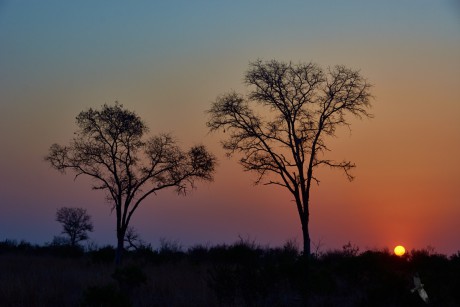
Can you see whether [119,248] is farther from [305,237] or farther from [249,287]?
[249,287]

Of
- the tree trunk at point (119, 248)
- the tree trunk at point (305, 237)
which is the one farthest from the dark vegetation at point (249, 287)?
the tree trunk at point (119, 248)

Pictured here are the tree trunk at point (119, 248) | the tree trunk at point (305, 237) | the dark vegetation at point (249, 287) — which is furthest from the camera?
the tree trunk at point (119, 248)

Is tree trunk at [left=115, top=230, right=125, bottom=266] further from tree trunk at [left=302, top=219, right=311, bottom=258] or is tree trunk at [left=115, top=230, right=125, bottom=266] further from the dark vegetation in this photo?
the dark vegetation

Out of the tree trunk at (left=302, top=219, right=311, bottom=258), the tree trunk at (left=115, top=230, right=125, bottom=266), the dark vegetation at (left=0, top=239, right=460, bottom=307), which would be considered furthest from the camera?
the tree trunk at (left=115, top=230, right=125, bottom=266)

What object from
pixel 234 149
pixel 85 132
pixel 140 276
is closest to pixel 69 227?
pixel 85 132

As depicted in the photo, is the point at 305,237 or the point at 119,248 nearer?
the point at 305,237

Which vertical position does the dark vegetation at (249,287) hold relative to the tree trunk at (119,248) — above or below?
below

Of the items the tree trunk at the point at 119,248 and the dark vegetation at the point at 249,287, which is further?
the tree trunk at the point at 119,248

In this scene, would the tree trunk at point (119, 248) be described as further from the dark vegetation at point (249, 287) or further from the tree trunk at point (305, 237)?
the dark vegetation at point (249, 287)

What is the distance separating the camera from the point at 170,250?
41062mm

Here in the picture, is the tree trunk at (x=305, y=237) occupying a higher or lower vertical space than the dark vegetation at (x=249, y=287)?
higher

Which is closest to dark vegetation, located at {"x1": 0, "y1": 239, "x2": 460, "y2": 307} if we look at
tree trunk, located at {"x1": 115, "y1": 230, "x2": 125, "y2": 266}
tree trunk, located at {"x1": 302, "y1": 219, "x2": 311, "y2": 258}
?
tree trunk, located at {"x1": 302, "y1": 219, "x2": 311, "y2": 258}

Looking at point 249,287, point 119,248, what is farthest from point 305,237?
point 249,287

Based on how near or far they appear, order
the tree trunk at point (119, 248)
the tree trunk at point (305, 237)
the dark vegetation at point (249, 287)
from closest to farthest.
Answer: the dark vegetation at point (249, 287)
the tree trunk at point (305, 237)
the tree trunk at point (119, 248)
